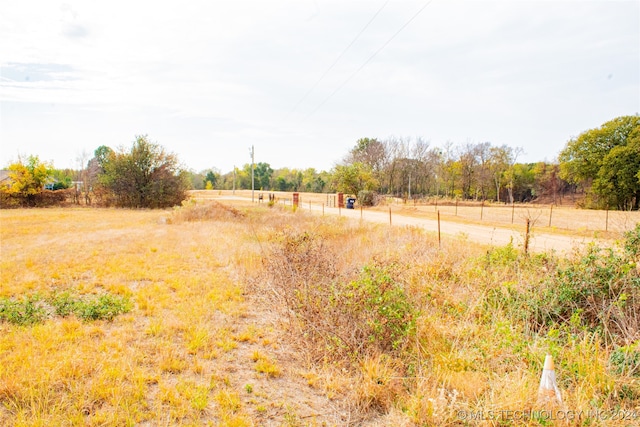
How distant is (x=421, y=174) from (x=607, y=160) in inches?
975

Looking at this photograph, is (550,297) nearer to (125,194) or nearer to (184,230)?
(184,230)

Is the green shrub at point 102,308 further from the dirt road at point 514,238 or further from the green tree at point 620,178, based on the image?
the green tree at point 620,178

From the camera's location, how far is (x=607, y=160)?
38.8 metres

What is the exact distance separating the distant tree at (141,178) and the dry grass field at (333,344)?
2915 centimetres

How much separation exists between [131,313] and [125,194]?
111 ft

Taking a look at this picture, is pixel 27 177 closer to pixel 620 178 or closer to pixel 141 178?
pixel 141 178

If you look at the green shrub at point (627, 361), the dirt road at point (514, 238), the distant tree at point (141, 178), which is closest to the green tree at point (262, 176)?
the distant tree at point (141, 178)

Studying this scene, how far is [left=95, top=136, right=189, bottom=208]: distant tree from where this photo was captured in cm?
3491

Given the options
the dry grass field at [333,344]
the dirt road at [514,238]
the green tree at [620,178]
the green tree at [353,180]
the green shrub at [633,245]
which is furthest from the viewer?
the green tree at [353,180]

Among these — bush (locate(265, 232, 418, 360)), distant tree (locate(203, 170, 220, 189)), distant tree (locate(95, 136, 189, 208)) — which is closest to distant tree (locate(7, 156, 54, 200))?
distant tree (locate(95, 136, 189, 208))

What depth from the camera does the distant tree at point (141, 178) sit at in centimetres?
3491

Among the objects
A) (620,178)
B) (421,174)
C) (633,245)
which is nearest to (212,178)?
(421,174)

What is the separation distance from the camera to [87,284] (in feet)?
26.7

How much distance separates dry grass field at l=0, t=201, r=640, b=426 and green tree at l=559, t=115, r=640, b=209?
42338 millimetres
